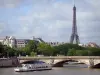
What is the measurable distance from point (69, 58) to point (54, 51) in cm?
3495

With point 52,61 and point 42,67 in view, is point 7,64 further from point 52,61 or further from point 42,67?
point 42,67

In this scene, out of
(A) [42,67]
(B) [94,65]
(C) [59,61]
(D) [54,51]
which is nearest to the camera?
(A) [42,67]

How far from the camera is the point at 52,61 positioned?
69812mm

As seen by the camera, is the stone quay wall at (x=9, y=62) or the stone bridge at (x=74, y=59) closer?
the stone bridge at (x=74, y=59)

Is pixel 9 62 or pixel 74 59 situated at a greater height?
pixel 74 59

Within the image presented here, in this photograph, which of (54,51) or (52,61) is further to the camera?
(54,51)

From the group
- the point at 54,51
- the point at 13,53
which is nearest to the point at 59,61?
the point at 13,53

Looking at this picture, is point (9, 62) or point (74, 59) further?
point (9, 62)

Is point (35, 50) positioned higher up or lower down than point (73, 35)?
lower down

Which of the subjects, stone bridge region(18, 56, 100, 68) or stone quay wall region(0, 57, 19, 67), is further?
stone quay wall region(0, 57, 19, 67)

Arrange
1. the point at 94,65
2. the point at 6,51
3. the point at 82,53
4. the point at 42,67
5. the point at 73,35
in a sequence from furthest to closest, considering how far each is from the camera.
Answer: the point at 73,35, the point at 82,53, the point at 6,51, the point at 94,65, the point at 42,67

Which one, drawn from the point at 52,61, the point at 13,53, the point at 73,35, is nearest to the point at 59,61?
the point at 52,61

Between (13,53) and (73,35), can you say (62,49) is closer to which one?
(13,53)

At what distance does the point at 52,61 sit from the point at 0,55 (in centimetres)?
1605
